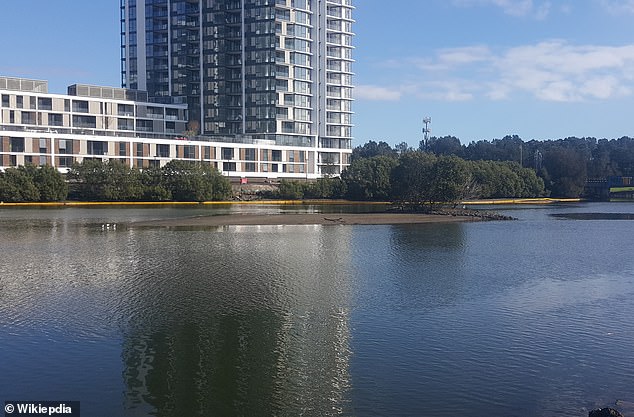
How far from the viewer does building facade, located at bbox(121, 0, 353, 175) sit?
175 m

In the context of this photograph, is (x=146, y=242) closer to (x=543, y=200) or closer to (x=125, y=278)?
(x=125, y=278)

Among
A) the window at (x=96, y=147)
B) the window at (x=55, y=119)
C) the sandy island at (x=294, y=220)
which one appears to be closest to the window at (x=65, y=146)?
Result: the window at (x=96, y=147)

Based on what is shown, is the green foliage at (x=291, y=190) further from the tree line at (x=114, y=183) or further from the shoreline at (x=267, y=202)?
the tree line at (x=114, y=183)

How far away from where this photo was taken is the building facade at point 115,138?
13450 centimetres

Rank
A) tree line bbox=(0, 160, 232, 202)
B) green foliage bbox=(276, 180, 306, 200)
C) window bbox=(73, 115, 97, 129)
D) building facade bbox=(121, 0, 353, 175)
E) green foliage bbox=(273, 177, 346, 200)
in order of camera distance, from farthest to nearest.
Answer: building facade bbox=(121, 0, 353, 175) → window bbox=(73, 115, 97, 129) → green foliage bbox=(273, 177, 346, 200) → green foliage bbox=(276, 180, 306, 200) → tree line bbox=(0, 160, 232, 202)

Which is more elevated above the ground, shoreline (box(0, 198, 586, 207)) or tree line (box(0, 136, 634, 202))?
tree line (box(0, 136, 634, 202))

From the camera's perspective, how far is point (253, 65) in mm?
175625

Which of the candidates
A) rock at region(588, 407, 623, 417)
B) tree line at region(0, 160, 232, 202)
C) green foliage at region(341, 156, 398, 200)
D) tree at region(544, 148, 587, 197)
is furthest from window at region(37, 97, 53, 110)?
rock at region(588, 407, 623, 417)

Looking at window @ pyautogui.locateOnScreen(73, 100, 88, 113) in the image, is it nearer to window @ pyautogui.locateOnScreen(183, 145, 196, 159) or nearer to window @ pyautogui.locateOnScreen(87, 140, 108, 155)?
window @ pyautogui.locateOnScreen(87, 140, 108, 155)

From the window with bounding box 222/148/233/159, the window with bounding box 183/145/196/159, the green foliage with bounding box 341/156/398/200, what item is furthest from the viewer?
the window with bounding box 222/148/233/159

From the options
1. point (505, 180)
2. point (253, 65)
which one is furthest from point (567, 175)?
point (253, 65)

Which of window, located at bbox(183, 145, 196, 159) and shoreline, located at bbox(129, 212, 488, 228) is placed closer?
shoreline, located at bbox(129, 212, 488, 228)

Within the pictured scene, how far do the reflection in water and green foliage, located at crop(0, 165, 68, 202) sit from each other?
8607cm

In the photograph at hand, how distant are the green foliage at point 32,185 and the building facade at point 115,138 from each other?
461 inches
